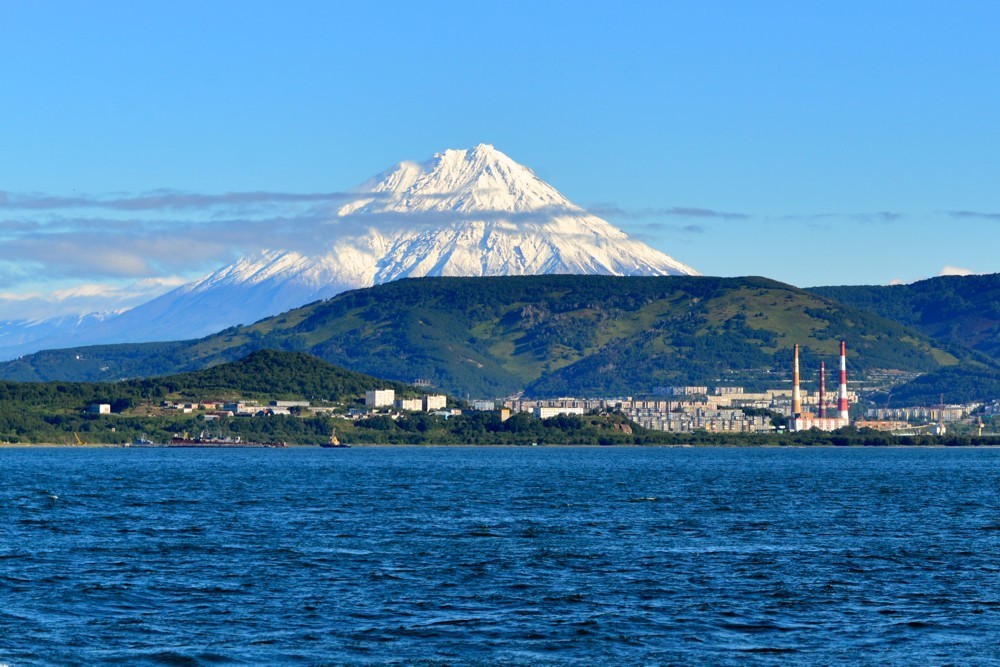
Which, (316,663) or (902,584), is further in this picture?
(902,584)

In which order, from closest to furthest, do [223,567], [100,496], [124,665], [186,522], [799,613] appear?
[124,665]
[799,613]
[223,567]
[186,522]
[100,496]

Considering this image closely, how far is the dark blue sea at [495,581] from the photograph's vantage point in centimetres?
5238

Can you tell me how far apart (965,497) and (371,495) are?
152ft

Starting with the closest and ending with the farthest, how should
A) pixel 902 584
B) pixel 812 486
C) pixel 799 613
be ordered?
pixel 799 613 → pixel 902 584 → pixel 812 486

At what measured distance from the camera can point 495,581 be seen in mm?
67750

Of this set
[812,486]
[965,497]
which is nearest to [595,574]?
[965,497]

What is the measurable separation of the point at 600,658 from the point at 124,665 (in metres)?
13.9

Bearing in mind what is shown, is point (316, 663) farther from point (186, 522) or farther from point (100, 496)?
point (100, 496)

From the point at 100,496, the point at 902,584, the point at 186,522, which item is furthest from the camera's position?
the point at 100,496

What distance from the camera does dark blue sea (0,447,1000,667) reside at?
5238cm

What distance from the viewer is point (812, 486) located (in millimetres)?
152375

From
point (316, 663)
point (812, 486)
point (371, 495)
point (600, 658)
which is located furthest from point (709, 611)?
point (812, 486)

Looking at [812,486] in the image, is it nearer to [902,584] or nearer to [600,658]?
[902,584]

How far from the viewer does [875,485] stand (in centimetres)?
15625
